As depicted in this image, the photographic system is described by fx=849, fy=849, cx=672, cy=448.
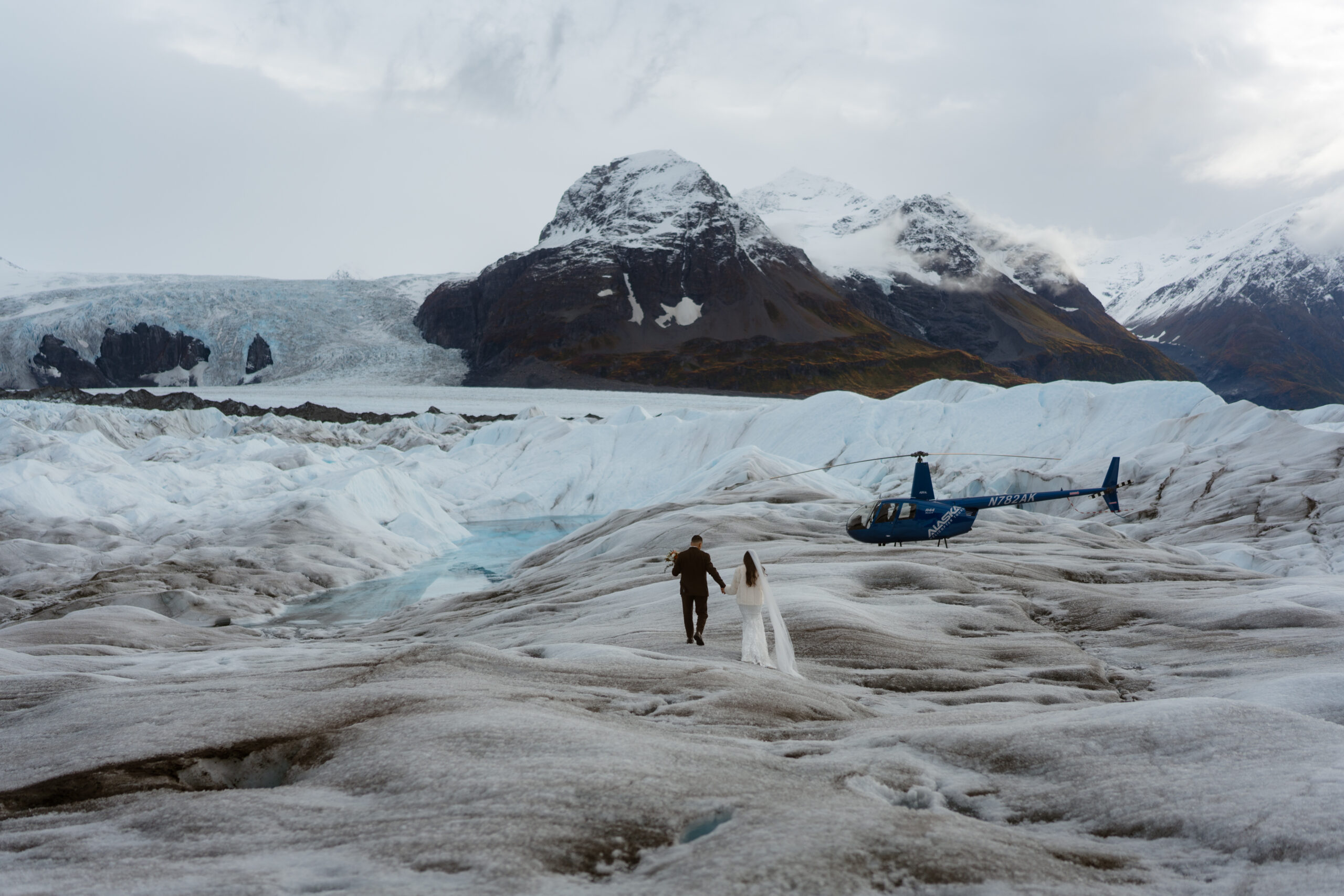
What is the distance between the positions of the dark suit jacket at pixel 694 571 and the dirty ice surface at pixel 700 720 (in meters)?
0.85

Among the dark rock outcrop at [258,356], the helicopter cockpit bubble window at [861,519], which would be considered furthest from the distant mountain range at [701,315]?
the helicopter cockpit bubble window at [861,519]

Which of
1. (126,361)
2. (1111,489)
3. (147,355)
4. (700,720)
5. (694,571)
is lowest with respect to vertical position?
(700,720)

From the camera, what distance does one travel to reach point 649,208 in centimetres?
17325

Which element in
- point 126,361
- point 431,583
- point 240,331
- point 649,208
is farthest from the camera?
point 649,208

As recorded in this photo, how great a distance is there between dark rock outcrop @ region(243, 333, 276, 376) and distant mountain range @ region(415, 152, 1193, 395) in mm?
28488

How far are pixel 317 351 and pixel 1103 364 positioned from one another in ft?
513

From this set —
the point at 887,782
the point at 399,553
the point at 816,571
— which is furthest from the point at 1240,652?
the point at 399,553

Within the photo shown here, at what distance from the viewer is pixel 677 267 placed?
540ft

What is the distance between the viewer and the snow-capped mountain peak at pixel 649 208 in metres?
169

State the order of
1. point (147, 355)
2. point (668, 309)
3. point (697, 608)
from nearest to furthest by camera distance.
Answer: point (697, 608), point (147, 355), point (668, 309)

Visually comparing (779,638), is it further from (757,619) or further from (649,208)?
(649,208)

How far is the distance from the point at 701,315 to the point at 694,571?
6011 inches

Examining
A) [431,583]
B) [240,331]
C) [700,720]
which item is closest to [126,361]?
[240,331]

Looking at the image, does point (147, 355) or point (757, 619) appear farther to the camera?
point (147, 355)
